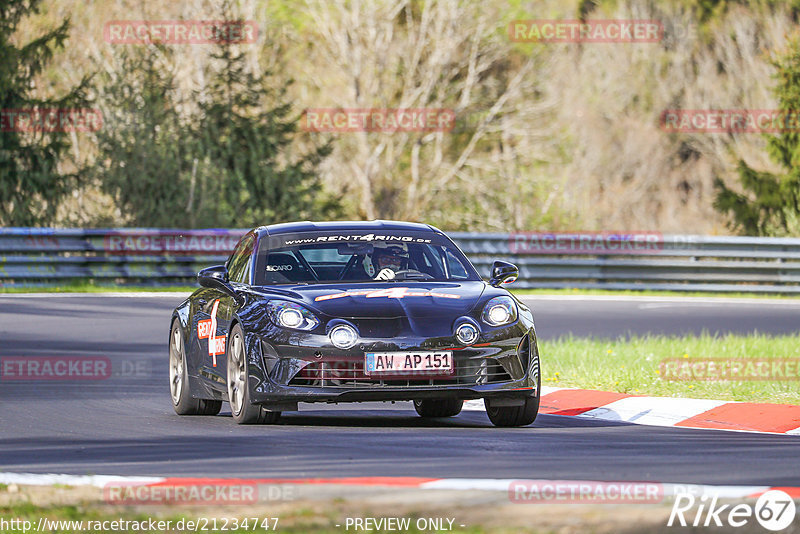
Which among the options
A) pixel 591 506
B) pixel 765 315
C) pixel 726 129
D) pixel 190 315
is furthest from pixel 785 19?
pixel 591 506

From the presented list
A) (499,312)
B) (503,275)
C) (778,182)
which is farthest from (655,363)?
(778,182)

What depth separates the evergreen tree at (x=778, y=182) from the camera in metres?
34.2

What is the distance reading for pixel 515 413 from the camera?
10477 millimetres

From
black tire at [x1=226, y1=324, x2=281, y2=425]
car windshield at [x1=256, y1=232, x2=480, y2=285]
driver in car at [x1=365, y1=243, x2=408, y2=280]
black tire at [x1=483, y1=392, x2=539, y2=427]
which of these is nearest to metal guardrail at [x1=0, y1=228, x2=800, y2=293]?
car windshield at [x1=256, y1=232, x2=480, y2=285]

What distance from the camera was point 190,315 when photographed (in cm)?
1185

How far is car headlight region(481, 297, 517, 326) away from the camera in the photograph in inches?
400

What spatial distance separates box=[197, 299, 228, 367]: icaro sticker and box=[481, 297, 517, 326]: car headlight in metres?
1.87

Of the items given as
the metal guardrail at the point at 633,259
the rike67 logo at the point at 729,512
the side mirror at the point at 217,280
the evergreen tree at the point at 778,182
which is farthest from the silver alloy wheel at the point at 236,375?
the evergreen tree at the point at 778,182

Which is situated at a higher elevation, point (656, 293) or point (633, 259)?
point (633, 259)

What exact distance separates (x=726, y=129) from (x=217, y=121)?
2639 cm

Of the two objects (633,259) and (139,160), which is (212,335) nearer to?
(633,259)

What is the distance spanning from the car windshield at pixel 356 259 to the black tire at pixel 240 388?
1.94ft

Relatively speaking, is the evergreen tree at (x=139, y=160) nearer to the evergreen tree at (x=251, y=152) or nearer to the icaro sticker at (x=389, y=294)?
the evergreen tree at (x=251, y=152)

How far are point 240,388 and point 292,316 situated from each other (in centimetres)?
Result: 69
